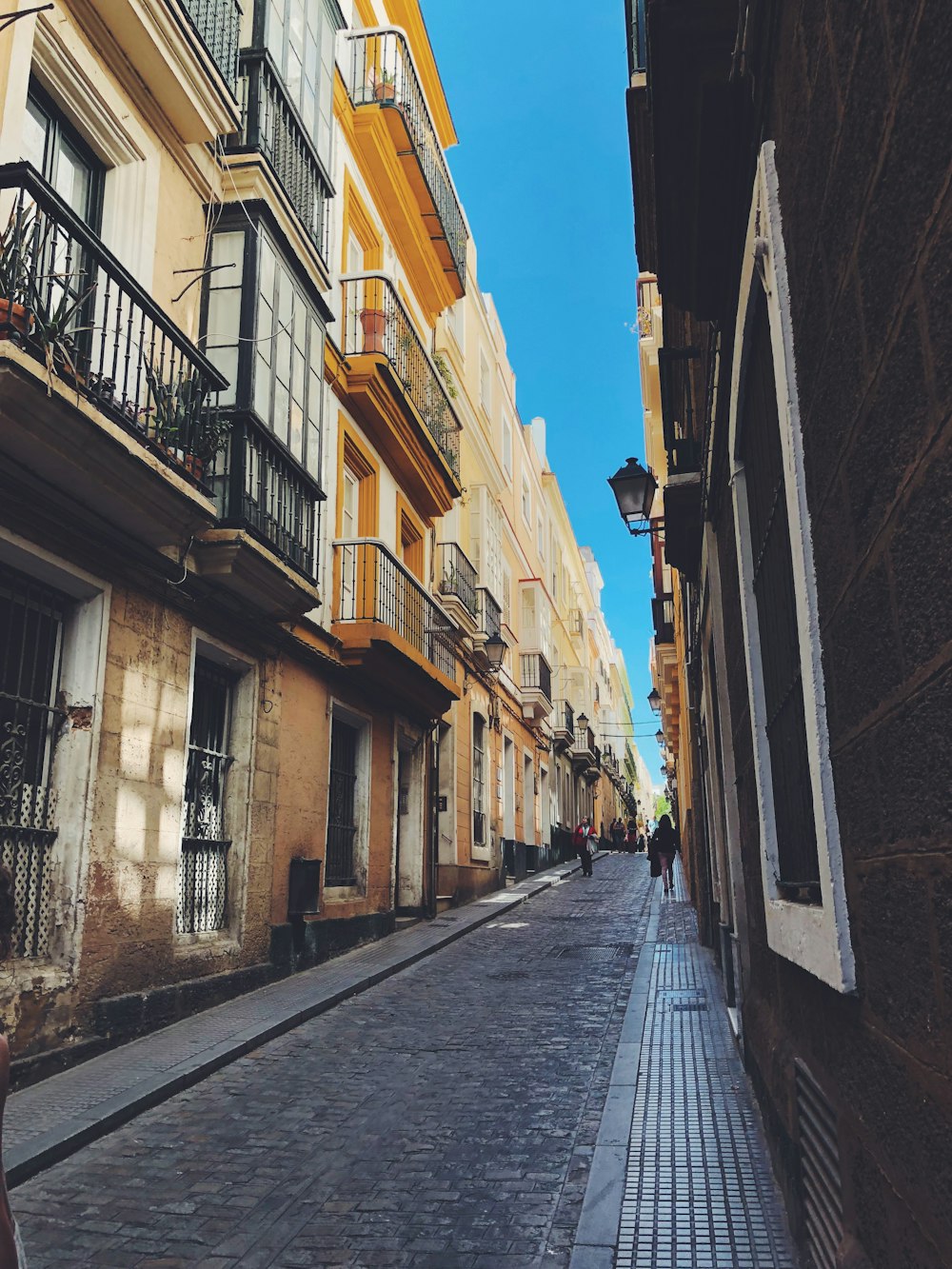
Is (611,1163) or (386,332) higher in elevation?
(386,332)

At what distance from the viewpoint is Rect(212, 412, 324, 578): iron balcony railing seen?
8.64 meters

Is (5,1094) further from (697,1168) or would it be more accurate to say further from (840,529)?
(697,1168)

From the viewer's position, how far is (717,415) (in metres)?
5.03

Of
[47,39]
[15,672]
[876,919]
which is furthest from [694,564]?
[876,919]

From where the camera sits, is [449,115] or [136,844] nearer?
[136,844]

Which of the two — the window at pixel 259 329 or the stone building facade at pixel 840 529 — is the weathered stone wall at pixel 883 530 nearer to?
the stone building facade at pixel 840 529

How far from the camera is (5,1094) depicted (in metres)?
1.98

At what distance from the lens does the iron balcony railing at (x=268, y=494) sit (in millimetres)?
8641

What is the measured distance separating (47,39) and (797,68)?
6613mm

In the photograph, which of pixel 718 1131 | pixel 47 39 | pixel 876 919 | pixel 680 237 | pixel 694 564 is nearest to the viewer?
pixel 876 919

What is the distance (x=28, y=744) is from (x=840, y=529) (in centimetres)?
582

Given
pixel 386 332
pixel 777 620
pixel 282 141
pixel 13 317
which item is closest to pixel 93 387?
pixel 13 317

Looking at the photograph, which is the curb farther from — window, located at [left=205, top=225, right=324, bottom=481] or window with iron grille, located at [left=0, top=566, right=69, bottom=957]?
window, located at [left=205, top=225, right=324, bottom=481]

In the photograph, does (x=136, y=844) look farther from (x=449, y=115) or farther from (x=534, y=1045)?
(x=449, y=115)
